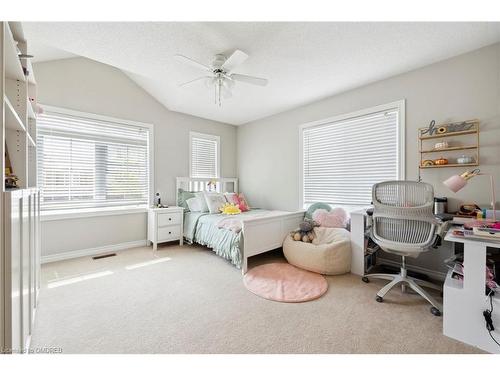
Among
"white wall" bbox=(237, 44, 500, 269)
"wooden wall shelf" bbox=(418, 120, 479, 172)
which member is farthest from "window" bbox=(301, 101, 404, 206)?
"wooden wall shelf" bbox=(418, 120, 479, 172)

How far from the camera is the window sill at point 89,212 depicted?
9.75 feet

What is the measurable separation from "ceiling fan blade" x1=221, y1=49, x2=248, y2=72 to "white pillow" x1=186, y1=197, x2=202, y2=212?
7.61 feet

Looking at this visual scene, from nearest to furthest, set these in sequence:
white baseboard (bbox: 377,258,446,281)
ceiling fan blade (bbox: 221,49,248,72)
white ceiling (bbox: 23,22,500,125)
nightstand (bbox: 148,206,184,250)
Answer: white ceiling (bbox: 23,22,500,125), ceiling fan blade (bbox: 221,49,248,72), white baseboard (bbox: 377,258,446,281), nightstand (bbox: 148,206,184,250)

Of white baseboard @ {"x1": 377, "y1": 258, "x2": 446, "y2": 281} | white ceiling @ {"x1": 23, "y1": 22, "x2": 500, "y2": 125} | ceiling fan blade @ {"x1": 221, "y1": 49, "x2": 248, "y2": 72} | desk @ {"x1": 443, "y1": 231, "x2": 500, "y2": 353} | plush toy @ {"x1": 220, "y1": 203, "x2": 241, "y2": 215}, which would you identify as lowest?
white baseboard @ {"x1": 377, "y1": 258, "x2": 446, "y2": 281}

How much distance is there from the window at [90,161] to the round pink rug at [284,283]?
254 cm

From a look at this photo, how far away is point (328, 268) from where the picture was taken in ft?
8.30

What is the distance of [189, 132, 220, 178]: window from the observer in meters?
4.47

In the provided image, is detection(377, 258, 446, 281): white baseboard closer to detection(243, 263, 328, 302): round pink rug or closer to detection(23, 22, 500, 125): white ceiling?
detection(243, 263, 328, 302): round pink rug

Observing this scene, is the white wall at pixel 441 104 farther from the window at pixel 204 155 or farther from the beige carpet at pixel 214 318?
the window at pixel 204 155

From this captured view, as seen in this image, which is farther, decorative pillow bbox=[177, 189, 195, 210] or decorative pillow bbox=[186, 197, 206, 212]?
decorative pillow bbox=[177, 189, 195, 210]

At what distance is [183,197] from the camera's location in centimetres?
410

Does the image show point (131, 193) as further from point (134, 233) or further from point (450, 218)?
point (450, 218)
